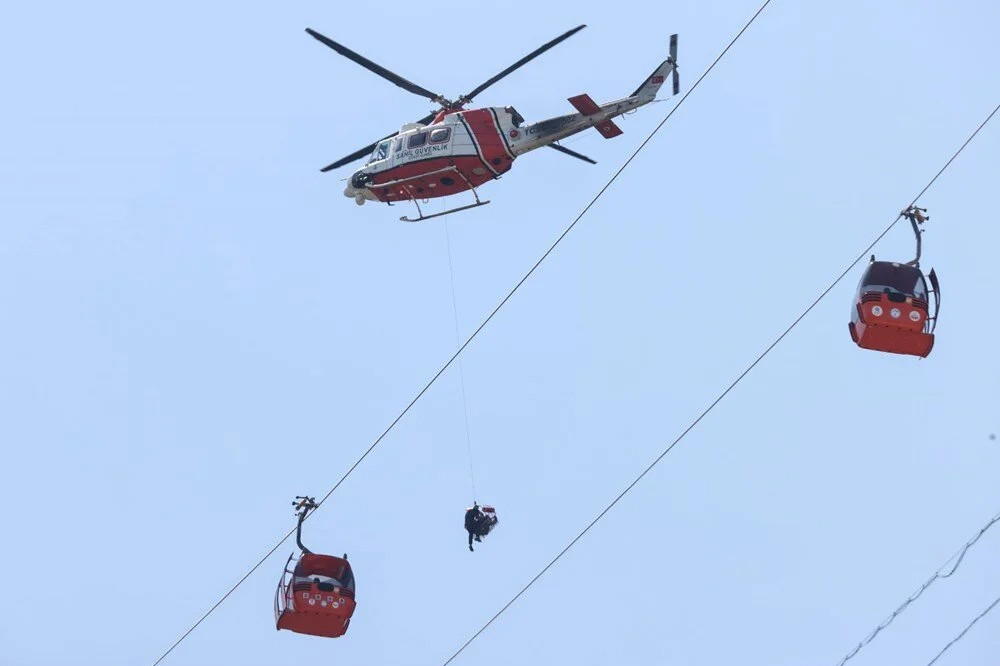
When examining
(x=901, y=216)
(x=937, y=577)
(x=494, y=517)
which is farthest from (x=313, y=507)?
(x=937, y=577)

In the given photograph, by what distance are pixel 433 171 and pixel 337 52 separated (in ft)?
10.9

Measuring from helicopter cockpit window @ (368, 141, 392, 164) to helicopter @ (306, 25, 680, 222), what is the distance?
0.06 metres

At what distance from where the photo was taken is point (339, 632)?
32.6 metres

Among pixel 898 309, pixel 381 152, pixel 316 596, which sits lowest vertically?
pixel 316 596

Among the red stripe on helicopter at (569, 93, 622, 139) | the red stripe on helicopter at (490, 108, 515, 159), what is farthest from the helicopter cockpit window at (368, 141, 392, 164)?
the red stripe on helicopter at (569, 93, 622, 139)

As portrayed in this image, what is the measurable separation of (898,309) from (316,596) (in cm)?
1288

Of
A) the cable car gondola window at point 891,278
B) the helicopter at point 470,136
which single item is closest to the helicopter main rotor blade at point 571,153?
the helicopter at point 470,136

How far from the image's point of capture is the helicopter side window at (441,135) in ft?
115

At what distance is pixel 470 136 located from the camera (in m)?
34.7

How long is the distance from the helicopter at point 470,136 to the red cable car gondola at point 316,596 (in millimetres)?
8137

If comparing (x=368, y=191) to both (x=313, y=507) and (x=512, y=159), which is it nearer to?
(x=512, y=159)

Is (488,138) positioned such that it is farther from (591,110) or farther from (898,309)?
(898,309)

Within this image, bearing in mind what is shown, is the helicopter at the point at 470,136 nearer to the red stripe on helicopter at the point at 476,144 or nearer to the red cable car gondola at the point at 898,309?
Result: the red stripe on helicopter at the point at 476,144

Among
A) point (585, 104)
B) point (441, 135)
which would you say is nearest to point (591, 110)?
point (585, 104)
